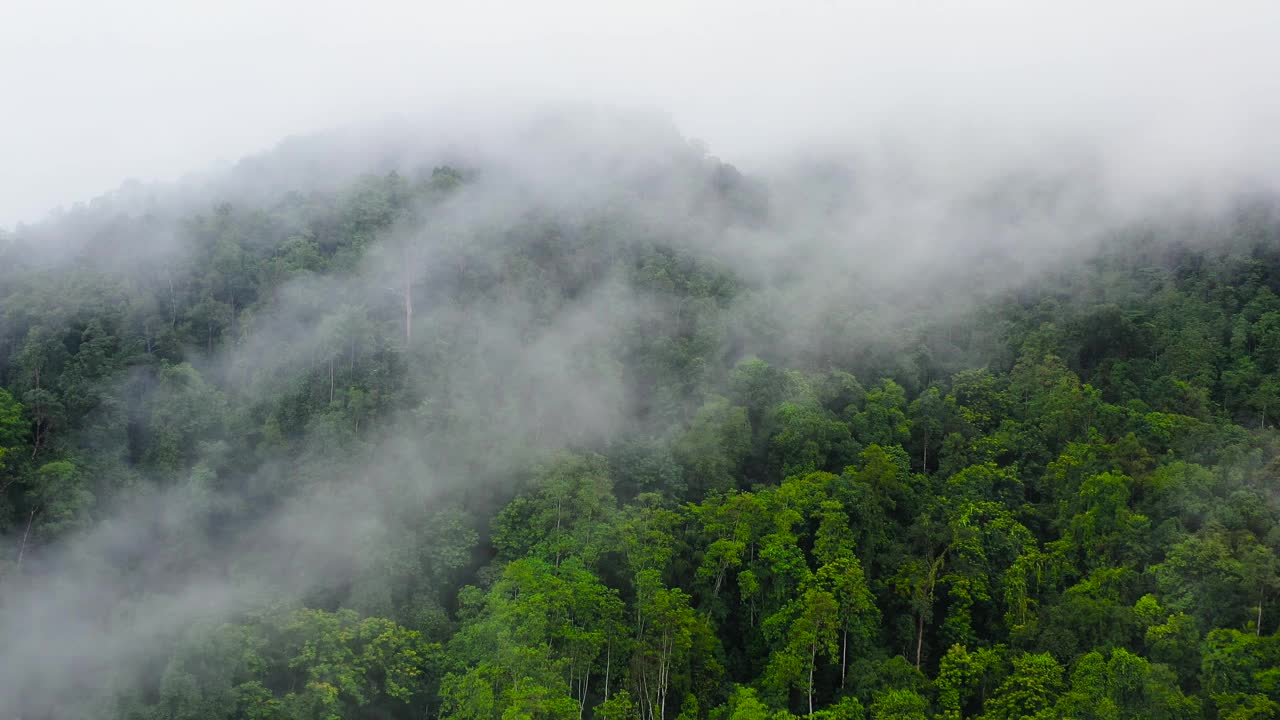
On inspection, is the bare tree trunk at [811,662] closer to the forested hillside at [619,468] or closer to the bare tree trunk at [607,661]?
the forested hillside at [619,468]

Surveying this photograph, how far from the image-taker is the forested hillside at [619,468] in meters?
29.3

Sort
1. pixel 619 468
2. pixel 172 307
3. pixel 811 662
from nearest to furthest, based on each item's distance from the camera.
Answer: pixel 811 662 → pixel 619 468 → pixel 172 307

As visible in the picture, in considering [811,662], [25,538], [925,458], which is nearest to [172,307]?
[25,538]

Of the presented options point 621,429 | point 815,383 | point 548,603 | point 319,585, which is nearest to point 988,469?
point 815,383

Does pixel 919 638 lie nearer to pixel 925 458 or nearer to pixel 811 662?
pixel 811 662

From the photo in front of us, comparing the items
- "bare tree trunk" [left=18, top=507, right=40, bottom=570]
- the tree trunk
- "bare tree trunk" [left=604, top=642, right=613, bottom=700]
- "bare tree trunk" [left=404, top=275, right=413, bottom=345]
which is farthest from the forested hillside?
"bare tree trunk" [left=404, top=275, right=413, bottom=345]

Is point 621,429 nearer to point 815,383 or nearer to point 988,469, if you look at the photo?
point 815,383

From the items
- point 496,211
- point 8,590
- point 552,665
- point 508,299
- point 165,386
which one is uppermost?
point 496,211

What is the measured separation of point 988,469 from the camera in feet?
126

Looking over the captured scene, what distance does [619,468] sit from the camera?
40500mm

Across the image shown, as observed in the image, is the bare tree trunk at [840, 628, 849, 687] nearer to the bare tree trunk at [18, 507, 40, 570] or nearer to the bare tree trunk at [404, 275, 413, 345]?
the bare tree trunk at [404, 275, 413, 345]

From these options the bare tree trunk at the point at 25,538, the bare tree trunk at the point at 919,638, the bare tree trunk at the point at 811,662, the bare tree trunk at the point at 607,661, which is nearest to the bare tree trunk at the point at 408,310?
the bare tree trunk at the point at 25,538

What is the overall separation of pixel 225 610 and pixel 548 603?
1310 cm

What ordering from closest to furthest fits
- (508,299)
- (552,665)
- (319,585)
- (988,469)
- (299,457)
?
1. (552,665)
2. (319,585)
3. (988,469)
4. (299,457)
5. (508,299)
